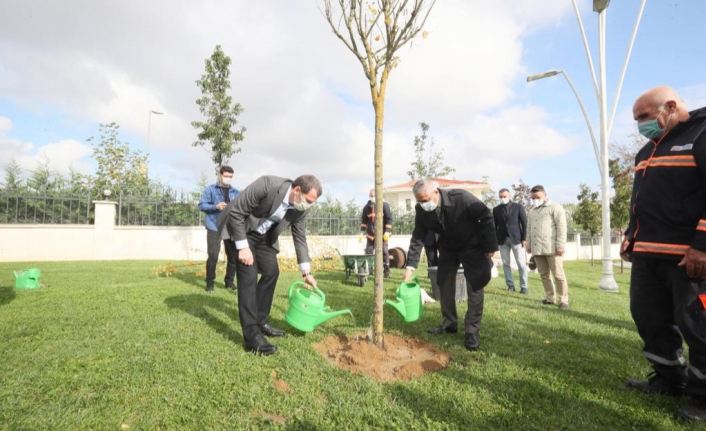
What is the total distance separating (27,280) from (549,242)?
9.22 metres

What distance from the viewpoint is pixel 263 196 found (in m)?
3.65

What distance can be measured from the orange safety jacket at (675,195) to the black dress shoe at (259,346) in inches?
125

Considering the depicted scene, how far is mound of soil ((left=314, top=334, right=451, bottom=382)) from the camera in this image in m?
3.11

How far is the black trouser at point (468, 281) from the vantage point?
3.83 m

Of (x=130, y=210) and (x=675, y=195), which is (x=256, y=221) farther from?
(x=130, y=210)

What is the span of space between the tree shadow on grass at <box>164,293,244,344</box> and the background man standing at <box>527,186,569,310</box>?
16.9 ft

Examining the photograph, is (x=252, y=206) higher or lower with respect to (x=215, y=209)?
lower

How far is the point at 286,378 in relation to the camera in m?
2.91

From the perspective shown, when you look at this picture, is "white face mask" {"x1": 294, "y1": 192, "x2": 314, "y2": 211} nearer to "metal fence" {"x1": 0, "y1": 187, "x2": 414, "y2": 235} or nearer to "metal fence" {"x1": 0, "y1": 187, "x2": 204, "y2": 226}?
"metal fence" {"x1": 0, "y1": 187, "x2": 414, "y2": 235}

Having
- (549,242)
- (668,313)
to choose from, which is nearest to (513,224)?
(549,242)

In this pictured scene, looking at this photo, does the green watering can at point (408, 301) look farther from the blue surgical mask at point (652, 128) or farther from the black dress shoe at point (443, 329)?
the blue surgical mask at point (652, 128)

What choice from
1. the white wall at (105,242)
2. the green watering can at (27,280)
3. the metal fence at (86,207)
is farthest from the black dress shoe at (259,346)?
the metal fence at (86,207)

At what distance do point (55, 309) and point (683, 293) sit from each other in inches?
265

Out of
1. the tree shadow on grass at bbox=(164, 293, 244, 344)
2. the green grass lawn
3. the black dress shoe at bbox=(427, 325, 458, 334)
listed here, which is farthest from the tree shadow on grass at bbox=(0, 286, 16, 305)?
the black dress shoe at bbox=(427, 325, 458, 334)
